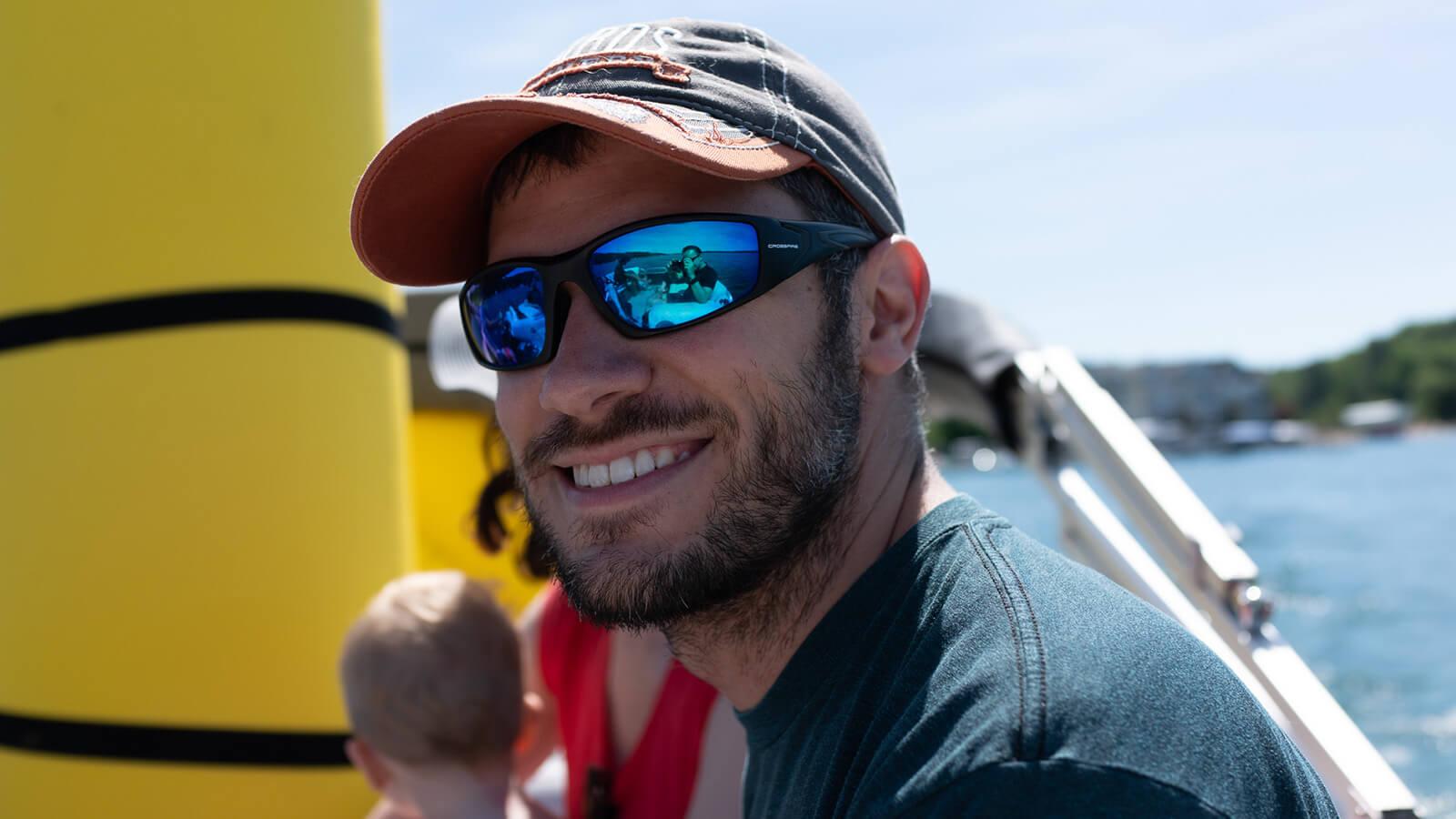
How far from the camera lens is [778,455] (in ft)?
4.81

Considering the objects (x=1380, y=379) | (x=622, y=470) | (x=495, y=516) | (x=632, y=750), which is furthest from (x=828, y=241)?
(x=1380, y=379)

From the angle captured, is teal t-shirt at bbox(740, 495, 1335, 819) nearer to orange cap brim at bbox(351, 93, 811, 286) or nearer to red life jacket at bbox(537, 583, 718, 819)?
orange cap brim at bbox(351, 93, 811, 286)

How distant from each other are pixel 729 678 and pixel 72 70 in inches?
Answer: 66.5

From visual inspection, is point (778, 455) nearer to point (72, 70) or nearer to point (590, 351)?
point (590, 351)

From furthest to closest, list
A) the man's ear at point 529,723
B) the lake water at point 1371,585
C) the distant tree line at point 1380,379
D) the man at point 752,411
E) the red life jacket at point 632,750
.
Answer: the distant tree line at point 1380,379 → the lake water at point 1371,585 → the man's ear at point 529,723 → the red life jacket at point 632,750 → the man at point 752,411

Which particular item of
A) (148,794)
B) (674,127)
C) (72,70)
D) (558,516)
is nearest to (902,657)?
(558,516)

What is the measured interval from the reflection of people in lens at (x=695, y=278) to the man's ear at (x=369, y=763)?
132 cm

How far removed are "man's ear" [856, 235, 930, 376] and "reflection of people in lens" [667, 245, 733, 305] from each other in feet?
0.80

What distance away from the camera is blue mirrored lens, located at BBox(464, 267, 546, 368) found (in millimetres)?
1558

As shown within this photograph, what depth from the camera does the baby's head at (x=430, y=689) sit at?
218cm

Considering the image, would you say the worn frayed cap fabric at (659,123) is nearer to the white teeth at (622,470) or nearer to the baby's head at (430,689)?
the white teeth at (622,470)

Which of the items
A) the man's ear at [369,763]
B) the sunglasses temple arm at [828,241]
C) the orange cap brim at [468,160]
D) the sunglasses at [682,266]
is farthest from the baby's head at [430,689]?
the sunglasses temple arm at [828,241]

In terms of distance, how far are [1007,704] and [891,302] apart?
2.39 feet

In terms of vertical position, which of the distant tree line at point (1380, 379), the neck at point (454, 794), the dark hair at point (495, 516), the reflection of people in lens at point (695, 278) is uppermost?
the reflection of people in lens at point (695, 278)
